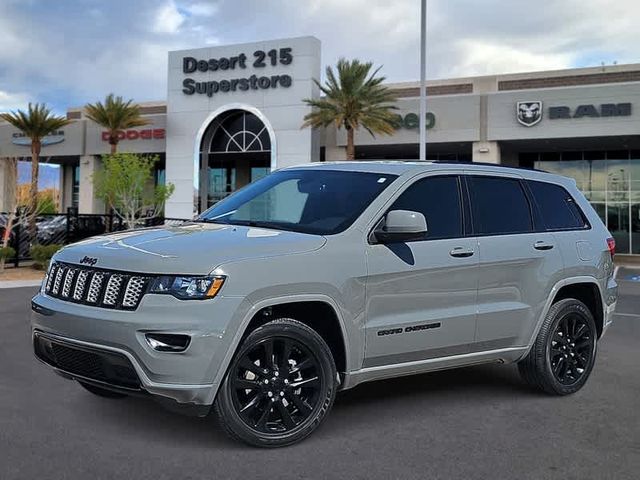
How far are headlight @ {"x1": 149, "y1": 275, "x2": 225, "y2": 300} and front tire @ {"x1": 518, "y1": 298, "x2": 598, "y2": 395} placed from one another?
3.01 meters

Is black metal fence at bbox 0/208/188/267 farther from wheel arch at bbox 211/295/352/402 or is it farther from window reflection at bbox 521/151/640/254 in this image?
window reflection at bbox 521/151/640/254

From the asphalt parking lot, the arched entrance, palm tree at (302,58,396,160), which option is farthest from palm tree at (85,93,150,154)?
the asphalt parking lot

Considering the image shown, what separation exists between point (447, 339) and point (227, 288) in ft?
6.08

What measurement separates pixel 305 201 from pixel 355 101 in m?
25.6

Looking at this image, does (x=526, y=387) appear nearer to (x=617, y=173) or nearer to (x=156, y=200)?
(x=156, y=200)

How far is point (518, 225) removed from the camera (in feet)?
18.2

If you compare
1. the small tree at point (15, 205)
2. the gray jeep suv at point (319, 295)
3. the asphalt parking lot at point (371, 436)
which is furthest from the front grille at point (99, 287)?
the small tree at point (15, 205)

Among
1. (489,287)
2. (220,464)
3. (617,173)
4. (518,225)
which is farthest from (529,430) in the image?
(617,173)

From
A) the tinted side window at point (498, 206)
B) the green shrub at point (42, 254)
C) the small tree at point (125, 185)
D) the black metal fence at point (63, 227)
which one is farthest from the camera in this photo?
the small tree at point (125, 185)

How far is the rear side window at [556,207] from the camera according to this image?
231 inches

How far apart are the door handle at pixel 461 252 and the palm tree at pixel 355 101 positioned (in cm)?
2563

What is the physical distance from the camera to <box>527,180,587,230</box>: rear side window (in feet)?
19.2

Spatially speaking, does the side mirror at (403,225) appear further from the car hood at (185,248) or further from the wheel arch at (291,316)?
the wheel arch at (291,316)

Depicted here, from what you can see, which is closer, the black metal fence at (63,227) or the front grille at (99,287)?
the front grille at (99,287)
